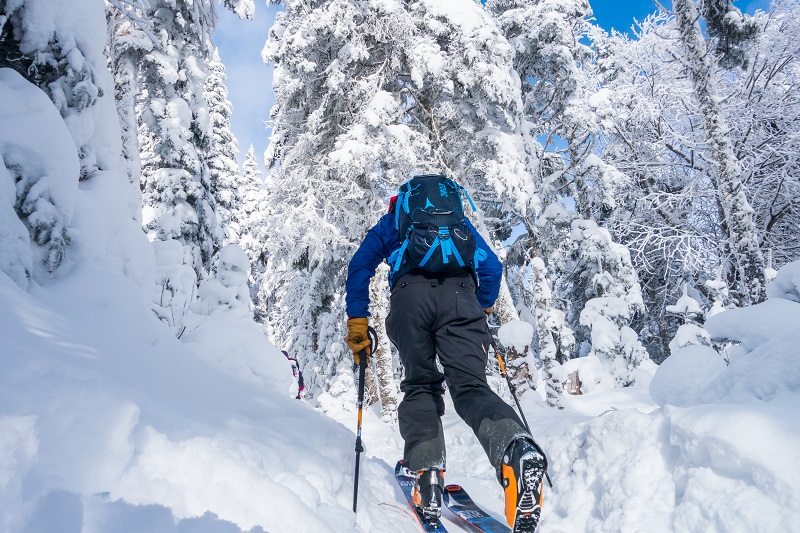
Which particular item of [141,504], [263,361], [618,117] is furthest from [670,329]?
[141,504]

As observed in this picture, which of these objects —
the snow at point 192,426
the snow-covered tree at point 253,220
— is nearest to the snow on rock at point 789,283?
the snow at point 192,426

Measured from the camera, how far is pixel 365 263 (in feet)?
11.5

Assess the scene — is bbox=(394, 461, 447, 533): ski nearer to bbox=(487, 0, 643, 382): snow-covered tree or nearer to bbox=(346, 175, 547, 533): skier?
bbox=(346, 175, 547, 533): skier

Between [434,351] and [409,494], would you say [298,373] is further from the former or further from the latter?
[434,351]

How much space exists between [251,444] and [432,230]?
67.8 inches

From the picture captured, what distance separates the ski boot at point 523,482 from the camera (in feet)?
7.37

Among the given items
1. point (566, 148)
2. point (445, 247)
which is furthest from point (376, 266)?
point (566, 148)

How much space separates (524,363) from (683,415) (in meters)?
7.31

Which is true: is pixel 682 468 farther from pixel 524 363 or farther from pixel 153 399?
pixel 524 363

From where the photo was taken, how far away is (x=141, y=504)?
151cm

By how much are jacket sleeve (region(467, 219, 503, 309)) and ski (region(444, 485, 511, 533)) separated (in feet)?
5.21

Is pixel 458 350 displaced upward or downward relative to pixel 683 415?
upward

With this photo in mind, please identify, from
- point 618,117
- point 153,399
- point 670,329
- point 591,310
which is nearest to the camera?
point 153,399

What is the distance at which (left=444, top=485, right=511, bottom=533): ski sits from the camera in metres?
2.99
